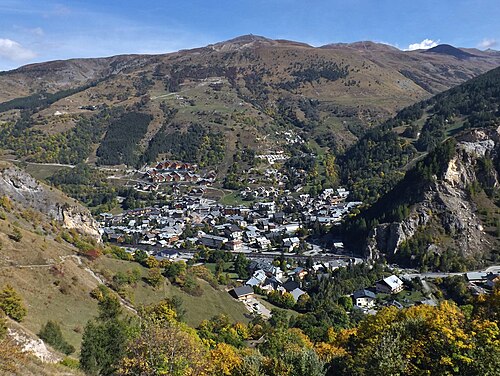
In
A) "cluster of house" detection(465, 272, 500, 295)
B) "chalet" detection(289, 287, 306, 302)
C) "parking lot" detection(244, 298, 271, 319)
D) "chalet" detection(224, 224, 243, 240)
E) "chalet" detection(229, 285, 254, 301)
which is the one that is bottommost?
"parking lot" detection(244, 298, 271, 319)

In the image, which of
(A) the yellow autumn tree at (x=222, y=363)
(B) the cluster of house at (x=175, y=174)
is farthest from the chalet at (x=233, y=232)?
(A) the yellow autumn tree at (x=222, y=363)

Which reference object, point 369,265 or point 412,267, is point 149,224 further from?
point 412,267

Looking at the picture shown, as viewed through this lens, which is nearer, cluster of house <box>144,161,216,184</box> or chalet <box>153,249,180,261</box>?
chalet <box>153,249,180,261</box>

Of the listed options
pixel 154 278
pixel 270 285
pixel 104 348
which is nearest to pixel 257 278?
pixel 270 285

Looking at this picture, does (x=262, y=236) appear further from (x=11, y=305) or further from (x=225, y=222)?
(x=11, y=305)

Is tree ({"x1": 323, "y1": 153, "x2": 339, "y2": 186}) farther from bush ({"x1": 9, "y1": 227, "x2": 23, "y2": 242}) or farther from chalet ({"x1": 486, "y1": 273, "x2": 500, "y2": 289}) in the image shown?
bush ({"x1": 9, "y1": 227, "x2": 23, "y2": 242})

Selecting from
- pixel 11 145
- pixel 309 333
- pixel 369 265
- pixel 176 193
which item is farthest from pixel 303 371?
pixel 11 145

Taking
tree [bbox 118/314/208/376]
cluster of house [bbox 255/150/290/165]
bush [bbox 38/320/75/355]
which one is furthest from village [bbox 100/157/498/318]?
tree [bbox 118/314/208/376]
